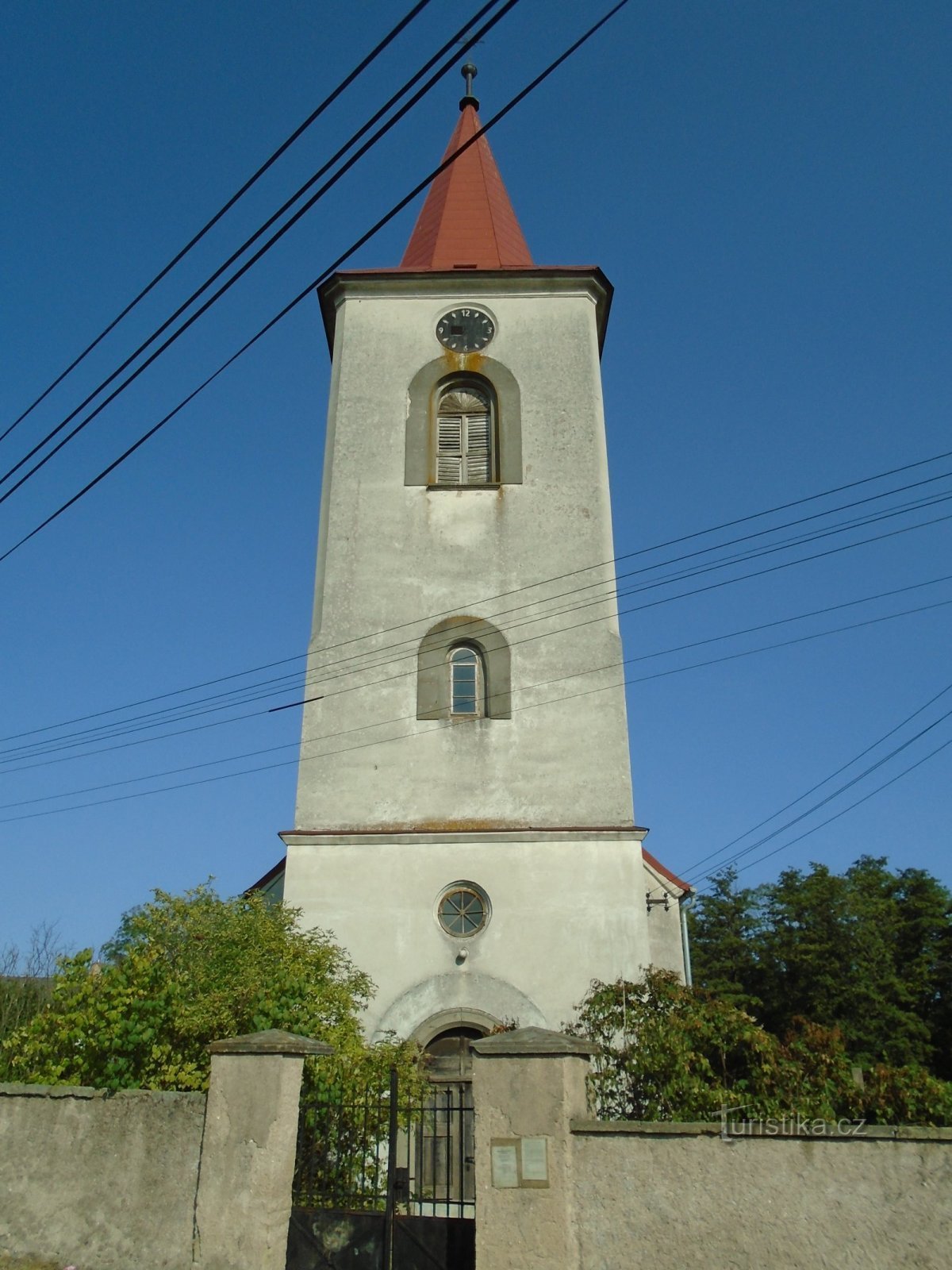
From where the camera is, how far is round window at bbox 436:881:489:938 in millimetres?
14547

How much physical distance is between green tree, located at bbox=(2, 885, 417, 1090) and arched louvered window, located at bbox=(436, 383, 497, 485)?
8783mm

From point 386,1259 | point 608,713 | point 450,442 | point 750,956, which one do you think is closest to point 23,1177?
point 386,1259

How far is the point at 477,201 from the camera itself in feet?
73.6

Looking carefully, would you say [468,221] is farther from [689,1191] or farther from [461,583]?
[689,1191]

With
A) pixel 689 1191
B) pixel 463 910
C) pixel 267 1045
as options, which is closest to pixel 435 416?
pixel 463 910

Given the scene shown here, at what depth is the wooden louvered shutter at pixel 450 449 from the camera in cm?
1820

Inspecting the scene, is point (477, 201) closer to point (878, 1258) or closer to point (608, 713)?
point (608, 713)

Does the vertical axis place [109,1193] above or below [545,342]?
below

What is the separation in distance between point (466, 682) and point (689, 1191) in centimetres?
1017

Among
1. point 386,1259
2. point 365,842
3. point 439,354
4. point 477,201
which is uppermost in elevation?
point 477,201

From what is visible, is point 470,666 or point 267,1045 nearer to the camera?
point 267,1045

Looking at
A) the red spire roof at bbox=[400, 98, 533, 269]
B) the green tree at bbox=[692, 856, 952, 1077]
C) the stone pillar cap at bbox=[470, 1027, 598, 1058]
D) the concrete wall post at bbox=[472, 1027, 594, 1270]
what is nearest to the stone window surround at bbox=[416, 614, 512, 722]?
the red spire roof at bbox=[400, 98, 533, 269]

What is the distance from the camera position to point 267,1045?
8062 mm

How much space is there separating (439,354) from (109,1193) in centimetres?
1472
